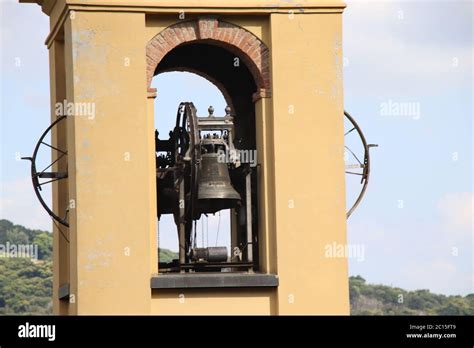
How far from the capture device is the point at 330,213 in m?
19.2

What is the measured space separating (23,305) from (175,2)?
15.9 m

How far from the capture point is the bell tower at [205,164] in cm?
1886

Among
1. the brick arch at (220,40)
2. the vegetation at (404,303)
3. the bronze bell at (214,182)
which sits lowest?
the vegetation at (404,303)

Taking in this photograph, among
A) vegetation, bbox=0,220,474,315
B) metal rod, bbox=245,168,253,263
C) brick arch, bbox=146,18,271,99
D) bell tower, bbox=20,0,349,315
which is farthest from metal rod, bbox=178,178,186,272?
vegetation, bbox=0,220,474,315

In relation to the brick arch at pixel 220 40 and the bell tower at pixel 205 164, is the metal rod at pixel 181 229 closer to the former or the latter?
the bell tower at pixel 205 164

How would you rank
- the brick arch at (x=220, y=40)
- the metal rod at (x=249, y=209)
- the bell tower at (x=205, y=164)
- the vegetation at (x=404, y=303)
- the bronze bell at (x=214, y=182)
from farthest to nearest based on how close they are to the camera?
the vegetation at (x=404, y=303) < the metal rod at (x=249, y=209) < the bronze bell at (x=214, y=182) < the brick arch at (x=220, y=40) < the bell tower at (x=205, y=164)

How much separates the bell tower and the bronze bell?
1 cm

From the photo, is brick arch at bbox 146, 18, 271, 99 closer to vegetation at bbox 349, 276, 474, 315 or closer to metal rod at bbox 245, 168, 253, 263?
metal rod at bbox 245, 168, 253, 263

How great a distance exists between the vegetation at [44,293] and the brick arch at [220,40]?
13.1 metres

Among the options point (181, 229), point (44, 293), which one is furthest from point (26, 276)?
point (181, 229)

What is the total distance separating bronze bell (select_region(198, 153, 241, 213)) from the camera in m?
19.5

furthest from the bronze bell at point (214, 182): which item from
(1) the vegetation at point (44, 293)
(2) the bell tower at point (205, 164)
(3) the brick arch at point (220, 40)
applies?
(1) the vegetation at point (44, 293)

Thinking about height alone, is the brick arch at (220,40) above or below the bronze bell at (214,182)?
above

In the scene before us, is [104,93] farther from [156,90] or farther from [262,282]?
[262,282]
